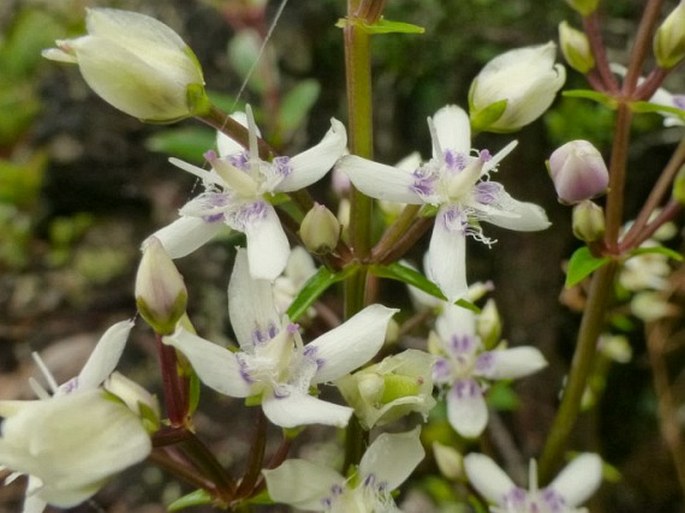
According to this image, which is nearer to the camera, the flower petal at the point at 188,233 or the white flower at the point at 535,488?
the flower petal at the point at 188,233

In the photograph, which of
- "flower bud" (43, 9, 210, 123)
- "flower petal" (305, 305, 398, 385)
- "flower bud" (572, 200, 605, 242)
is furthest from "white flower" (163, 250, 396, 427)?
"flower bud" (572, 200, 605, 242)

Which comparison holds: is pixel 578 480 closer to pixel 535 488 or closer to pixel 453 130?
pixel 535 488

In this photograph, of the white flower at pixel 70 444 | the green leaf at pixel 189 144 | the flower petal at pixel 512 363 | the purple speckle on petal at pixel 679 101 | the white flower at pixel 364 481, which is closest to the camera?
the white flower at pixel 70 444

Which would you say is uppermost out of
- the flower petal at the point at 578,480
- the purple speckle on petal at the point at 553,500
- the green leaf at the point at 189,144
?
the green leaf at the point at 189,144

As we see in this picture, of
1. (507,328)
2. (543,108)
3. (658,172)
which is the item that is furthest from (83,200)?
(543,108)

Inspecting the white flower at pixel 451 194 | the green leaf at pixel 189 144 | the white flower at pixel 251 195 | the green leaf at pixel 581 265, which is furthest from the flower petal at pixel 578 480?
the green leaf at pixel 189 144

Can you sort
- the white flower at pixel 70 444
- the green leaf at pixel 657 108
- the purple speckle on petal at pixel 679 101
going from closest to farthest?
the white flower at pixel 70 444
the green leaf at pixel 657 108
the purple speckle on petal at pixel 679 101

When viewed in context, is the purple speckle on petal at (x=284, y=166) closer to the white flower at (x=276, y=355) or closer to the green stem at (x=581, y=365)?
the white flower at (x=276, y=355)

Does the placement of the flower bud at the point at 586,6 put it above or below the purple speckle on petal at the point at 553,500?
above

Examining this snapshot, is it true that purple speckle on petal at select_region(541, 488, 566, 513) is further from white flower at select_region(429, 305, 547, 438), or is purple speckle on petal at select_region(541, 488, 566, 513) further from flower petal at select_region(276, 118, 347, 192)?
flower petal at select_region(276, 118, 347, 192)
